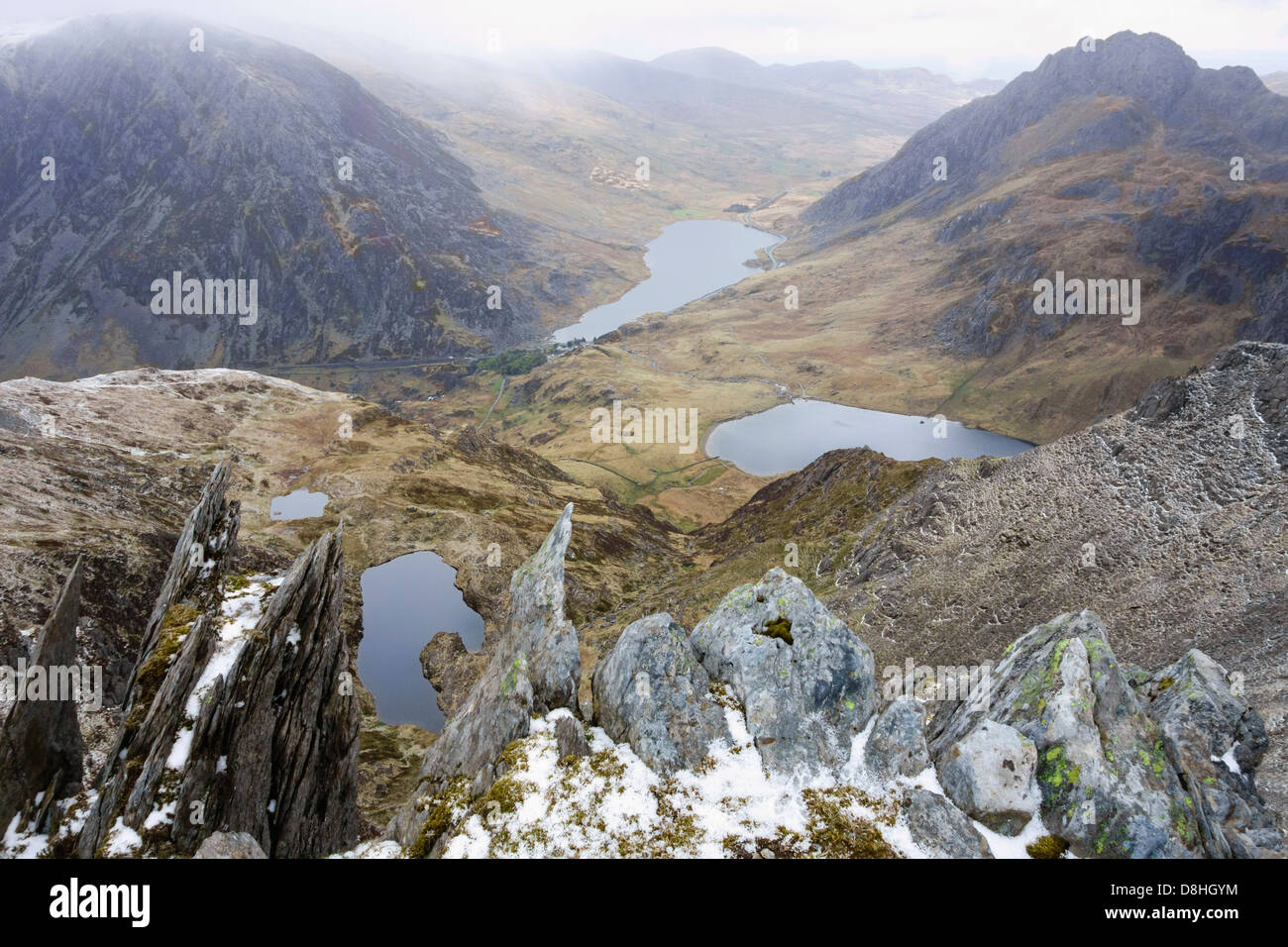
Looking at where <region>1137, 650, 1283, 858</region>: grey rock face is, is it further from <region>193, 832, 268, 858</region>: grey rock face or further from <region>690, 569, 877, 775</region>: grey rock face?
<region>193, 832, 268, 858</region>: grey rock face

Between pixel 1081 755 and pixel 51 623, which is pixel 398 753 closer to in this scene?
pixel 51 623

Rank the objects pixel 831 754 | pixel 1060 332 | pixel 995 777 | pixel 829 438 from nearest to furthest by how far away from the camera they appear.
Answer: pixel 995 777 → pixel 831 754 → pixel 829 438 → pixel 1060 332

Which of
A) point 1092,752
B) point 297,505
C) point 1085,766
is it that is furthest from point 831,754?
point 297,505

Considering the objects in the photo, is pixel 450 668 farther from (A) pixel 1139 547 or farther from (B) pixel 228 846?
(A) pixel 1139 547

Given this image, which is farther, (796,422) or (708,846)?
(796,422)

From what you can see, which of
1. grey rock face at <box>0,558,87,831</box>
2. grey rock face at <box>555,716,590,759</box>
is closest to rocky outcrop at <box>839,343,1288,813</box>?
grey rock face at <box>555,716,590,759</box>

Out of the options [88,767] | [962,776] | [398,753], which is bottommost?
[398,753]
